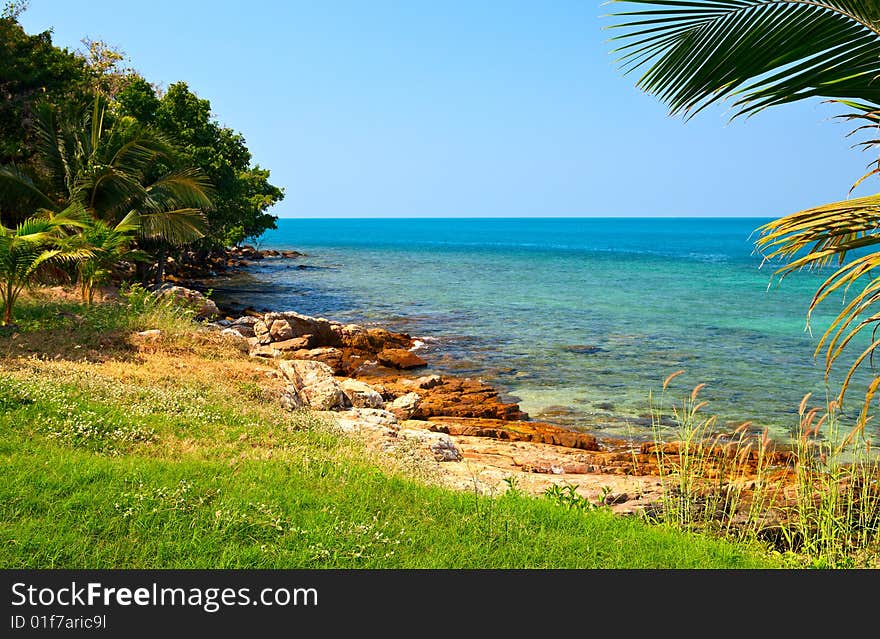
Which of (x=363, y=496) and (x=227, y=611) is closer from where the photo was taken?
(x=227, y=611)

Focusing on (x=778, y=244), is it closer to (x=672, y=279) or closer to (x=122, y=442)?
(x=122, y=442)

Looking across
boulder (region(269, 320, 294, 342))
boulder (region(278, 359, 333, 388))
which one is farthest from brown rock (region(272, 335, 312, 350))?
boulder (region(278, 359, 333, 388))

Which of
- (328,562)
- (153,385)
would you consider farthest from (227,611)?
(153,385)

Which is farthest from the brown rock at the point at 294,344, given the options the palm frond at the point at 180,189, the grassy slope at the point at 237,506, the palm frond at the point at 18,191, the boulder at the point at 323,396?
the grassy slope at the point at 237,506

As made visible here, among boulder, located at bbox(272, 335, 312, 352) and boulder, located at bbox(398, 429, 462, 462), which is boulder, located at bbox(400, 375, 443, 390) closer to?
boulder, located at bbox(272, 335, 312, 352)

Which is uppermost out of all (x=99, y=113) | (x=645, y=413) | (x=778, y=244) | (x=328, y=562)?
(x=99, y=113)

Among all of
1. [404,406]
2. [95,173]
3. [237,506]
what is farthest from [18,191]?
Answer: [237,506]

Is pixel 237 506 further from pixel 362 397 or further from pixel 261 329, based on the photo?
pixel 261 329

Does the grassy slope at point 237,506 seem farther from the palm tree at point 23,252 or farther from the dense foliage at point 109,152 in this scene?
the dense foliage at point 109,152

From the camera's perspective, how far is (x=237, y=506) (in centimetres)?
567

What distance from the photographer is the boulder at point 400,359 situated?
825 inches

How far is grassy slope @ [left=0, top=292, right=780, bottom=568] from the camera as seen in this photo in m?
4.99

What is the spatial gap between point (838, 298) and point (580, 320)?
78.1ft

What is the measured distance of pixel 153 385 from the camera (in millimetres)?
10062
